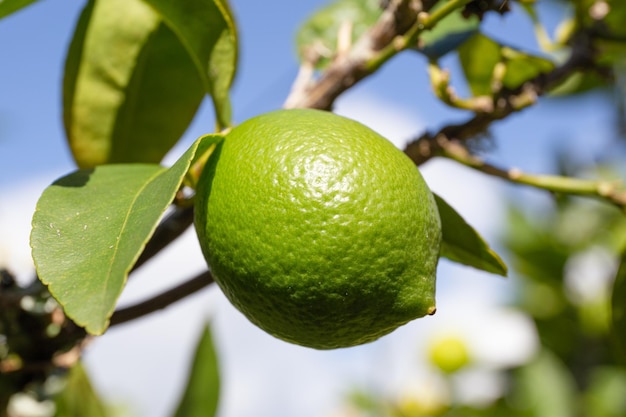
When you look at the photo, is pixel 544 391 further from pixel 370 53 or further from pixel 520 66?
pixel 370 53

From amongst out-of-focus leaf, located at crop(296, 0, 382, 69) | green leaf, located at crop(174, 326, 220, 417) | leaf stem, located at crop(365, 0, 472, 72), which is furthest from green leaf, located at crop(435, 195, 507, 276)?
green leaf, located at crop(174, 326, 220, 417)

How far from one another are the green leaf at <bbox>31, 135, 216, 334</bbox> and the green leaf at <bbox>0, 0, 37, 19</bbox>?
226 millimetres

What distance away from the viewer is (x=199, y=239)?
28.7 inches

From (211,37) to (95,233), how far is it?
30cm

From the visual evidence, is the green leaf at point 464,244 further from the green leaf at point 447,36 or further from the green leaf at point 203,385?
the green leaf at point 203,385

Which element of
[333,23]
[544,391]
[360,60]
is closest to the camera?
[360,60]

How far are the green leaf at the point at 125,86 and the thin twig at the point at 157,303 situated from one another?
19cm

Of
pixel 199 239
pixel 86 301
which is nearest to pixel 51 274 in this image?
pixel 86 301

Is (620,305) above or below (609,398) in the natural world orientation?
above

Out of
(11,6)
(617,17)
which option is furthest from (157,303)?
(617,17)

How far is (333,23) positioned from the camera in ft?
4.17

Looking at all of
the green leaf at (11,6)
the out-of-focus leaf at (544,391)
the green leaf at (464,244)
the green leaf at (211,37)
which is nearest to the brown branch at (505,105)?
the green leaf at (464,244)

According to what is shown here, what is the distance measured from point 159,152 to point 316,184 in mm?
394

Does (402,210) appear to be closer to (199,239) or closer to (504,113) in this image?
(199,239)
